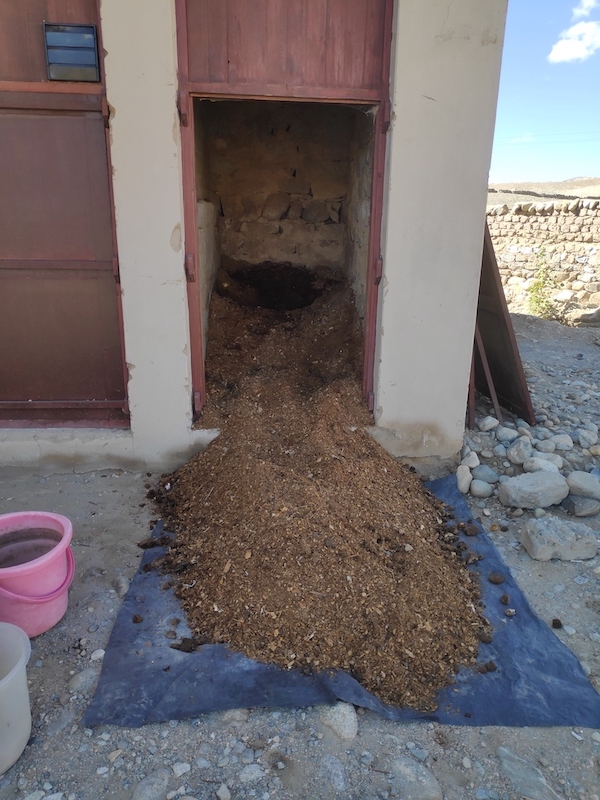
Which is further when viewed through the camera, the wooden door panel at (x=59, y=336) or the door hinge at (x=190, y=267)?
the wooden door panel at (x=59, y=336)

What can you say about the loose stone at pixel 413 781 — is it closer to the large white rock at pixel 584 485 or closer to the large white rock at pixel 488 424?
the large white rock at pixel 584 485

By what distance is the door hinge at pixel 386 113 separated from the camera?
321 centimetres

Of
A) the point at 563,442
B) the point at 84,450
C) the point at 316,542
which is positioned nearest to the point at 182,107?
the point at 84,450

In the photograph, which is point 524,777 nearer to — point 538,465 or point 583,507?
point 583,507

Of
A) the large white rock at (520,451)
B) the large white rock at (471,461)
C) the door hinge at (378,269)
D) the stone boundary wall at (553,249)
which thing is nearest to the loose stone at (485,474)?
the large white rock at (471,461)

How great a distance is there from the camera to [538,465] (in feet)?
11.9

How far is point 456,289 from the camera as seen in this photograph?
3490 mm

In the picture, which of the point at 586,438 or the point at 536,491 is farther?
the point at 586,438

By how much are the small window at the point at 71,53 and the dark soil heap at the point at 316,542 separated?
6.63 ft

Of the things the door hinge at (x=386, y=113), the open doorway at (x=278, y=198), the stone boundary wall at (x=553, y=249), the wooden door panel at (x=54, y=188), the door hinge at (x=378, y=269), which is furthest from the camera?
the stone boundary wall at (x=553, y=249)

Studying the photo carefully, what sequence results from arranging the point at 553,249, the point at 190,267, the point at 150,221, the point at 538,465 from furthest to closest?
the point at 553,249 → the point at 538,465 → the point at 190,267 → the point at 150,221

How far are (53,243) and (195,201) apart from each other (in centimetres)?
91

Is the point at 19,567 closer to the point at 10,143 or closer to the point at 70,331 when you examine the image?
the point at 70,331

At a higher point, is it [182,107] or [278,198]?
[182,107]
